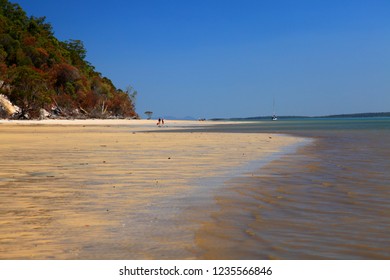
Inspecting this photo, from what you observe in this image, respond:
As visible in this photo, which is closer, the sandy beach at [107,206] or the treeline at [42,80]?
the sandy beach at [107,206]

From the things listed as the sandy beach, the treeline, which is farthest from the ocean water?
the treeline

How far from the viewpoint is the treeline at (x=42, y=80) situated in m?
68.4

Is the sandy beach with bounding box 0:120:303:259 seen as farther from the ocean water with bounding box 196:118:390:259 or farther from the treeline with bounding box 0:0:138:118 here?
the treeline with bounding box 0:0:138:118

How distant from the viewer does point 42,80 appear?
233ft

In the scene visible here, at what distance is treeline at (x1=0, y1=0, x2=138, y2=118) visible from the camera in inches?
2692

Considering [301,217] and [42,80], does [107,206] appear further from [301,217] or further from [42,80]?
[42,80]

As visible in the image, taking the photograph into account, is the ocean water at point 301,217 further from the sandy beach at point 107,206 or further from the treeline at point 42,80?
the treeline at point 42,80

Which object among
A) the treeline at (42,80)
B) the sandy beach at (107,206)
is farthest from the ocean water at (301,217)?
the treeline at (42,80)
